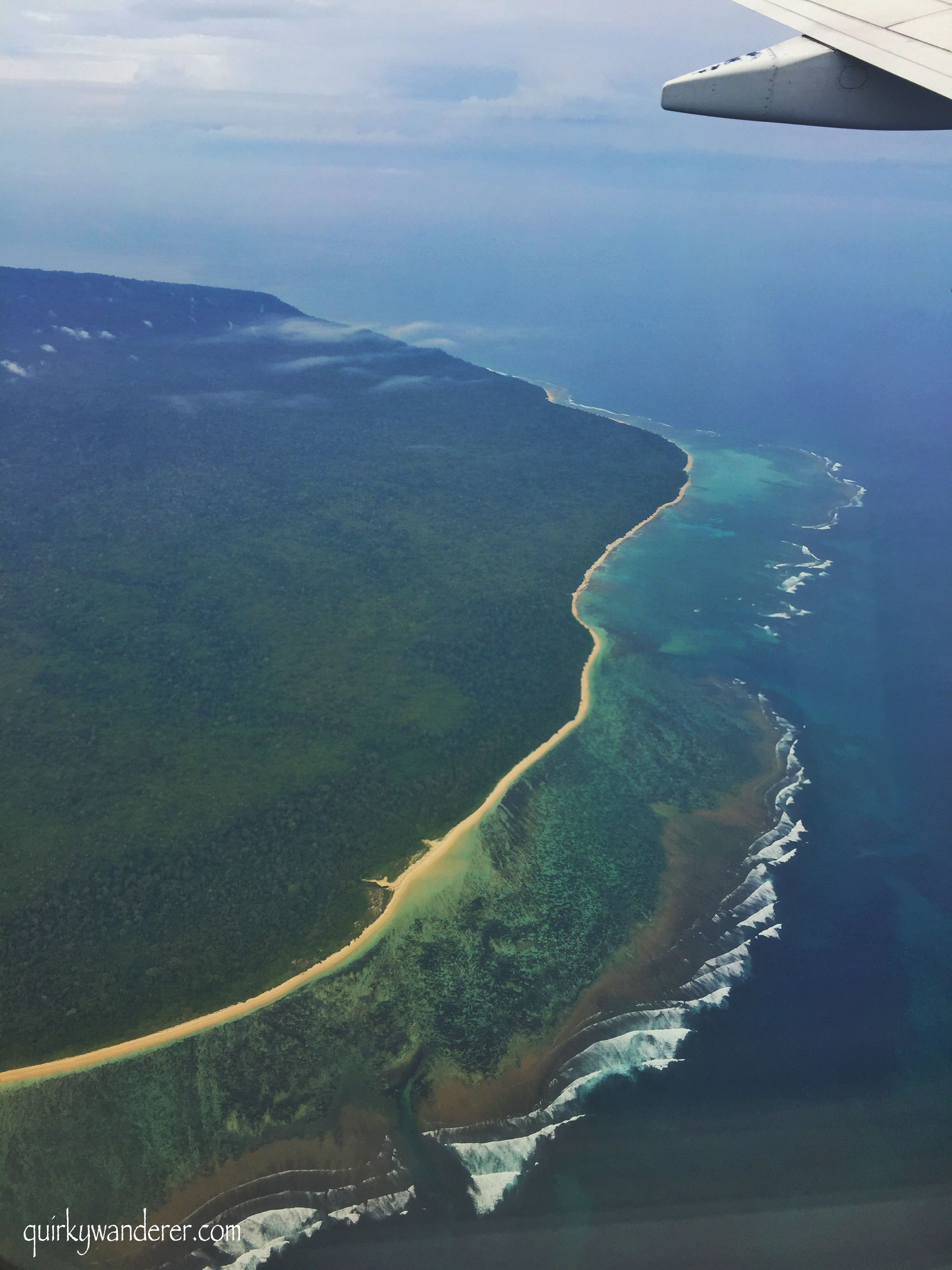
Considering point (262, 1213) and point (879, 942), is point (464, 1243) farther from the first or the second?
point (879, 942)

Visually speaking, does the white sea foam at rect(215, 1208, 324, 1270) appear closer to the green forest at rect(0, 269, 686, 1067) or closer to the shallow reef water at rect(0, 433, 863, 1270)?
the shallow reef water at rect(0, 433, 863, 1270)

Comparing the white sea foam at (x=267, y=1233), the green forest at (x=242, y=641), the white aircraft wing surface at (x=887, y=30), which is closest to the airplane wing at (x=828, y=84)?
the white aircraft wing surface at (x=887, y=30)

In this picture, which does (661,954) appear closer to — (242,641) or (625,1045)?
(625,1045)

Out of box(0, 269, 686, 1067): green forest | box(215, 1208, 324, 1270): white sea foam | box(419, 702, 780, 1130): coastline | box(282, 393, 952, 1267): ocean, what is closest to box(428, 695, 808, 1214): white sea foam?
box(282, 393, 952, 1267): ocean

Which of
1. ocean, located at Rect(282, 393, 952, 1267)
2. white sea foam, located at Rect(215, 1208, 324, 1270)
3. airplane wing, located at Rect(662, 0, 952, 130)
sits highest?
airplane wing, located at Rect(662, 0, 952, 130)

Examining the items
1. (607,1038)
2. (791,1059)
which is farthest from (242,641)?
(791,1059)

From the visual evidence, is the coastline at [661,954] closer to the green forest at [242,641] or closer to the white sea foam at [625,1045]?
the white sea foam at [625,1045]
